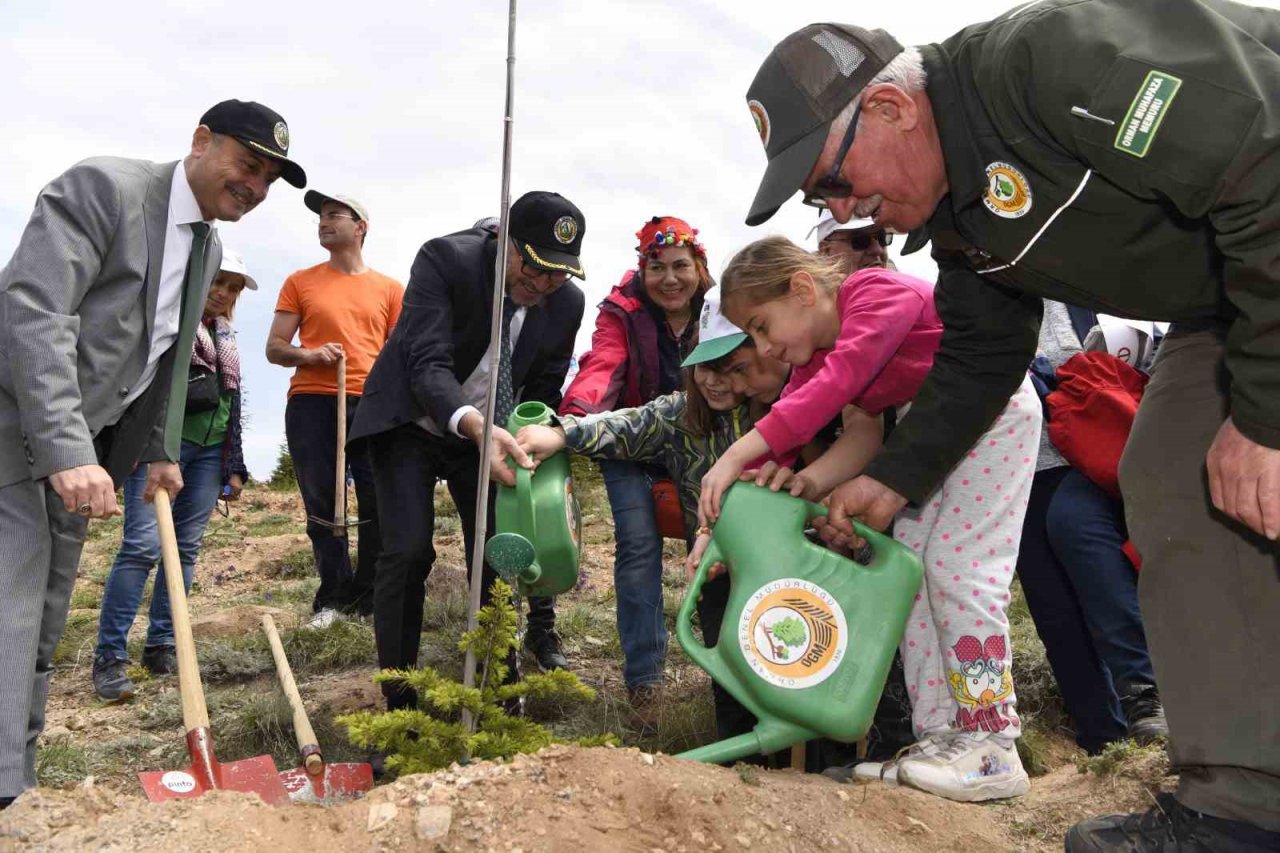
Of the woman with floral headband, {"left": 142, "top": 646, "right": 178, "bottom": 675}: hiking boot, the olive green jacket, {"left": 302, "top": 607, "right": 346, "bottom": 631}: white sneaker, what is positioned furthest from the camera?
{"left": 302, "top": 607, "right": 346, "bottom": 631}: white sneaker

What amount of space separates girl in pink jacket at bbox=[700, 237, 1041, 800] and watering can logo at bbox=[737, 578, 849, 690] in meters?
0.29

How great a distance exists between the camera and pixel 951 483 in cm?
276

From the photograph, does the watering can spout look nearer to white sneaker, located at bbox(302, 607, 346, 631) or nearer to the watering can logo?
the watering can logo

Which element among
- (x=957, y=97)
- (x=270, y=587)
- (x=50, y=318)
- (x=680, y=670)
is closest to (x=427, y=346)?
(x=50, y=318)

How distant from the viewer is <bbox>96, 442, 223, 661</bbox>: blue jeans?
14.3 ft

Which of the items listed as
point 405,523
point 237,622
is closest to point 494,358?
point 405,523

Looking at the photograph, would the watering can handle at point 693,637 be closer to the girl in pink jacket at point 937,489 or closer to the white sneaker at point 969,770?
the girl in pink jacket at point 937,489

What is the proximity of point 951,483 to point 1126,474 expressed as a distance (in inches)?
28.0

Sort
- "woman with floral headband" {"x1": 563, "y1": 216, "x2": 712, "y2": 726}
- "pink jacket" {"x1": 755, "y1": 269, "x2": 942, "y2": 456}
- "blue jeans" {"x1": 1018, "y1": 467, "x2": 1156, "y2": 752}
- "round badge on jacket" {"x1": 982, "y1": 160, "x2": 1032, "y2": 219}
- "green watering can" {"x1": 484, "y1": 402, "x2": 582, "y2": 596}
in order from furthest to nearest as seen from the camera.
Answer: "woman with floral headband" {"x1": 563, "y1": 216, "x2": 712, "y2": 726}, "green watering can" {"x1": 484, "y1": 402, "x2": 582, "y2": 596}, "blue jeans" {"x1": 1018, "y1": 467, "x2": 1156, "y2": 752}, "pink jacket" {"x1": 755, "y1": 269, "x2": 942, "y2": 456}, "round badge on jacket" {"x1": 982, "y1": 160, "x2": 1032, "y2": 219}

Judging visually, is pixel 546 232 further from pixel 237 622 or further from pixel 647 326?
pixel 237 622

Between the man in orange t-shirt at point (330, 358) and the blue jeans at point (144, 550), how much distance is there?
2.06 feet

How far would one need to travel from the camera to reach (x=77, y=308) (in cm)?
285

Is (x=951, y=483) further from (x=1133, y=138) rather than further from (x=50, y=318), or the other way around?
(x=50, y=318)

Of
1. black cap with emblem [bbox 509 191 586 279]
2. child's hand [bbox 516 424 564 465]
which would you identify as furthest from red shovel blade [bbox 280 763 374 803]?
black cap with emblem [bbox 509 191 586 279]
